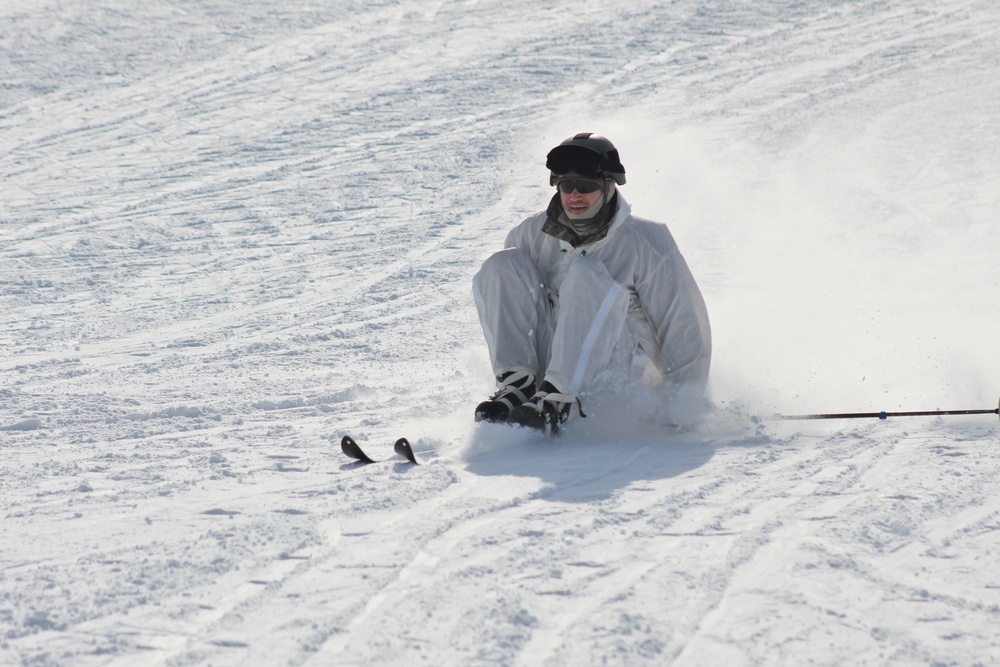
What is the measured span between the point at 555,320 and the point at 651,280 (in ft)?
1.19

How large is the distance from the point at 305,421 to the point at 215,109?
306 inches

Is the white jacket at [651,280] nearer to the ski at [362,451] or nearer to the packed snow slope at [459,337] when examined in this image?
the packed snow slope at [459,337]

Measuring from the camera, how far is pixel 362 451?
3.57 m

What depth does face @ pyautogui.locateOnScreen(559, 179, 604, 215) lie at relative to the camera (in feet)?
12.7

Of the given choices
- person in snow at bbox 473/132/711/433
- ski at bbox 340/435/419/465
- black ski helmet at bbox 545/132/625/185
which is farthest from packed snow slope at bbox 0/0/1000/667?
black ski helmet at bbox 545/132/625/185

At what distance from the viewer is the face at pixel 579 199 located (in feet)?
12.7

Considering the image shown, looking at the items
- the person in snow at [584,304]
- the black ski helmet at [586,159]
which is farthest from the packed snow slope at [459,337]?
the black ski helmet at [586,159]

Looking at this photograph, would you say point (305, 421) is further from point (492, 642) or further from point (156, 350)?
point (492, 642)

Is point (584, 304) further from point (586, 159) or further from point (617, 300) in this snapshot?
point (586, 159)

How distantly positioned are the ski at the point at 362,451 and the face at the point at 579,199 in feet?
3.26

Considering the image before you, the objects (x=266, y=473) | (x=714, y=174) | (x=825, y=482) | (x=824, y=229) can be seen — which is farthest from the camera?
(x=714, y=174)

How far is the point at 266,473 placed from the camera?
3416 millimetres

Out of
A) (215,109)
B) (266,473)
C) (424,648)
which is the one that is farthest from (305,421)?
(215,109)

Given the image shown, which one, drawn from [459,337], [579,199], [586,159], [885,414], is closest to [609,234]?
[579,199]
